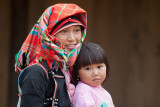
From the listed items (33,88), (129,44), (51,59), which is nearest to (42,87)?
(33,88)

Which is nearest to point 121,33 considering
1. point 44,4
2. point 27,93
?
point 44,4

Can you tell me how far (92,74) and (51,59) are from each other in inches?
13.1

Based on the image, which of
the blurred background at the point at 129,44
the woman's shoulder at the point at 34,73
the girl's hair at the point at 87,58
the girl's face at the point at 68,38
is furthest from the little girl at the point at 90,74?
the blurred background at the point at 129,44

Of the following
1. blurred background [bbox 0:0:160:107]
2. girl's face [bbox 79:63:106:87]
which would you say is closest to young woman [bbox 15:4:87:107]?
girl's face [bbox 79:63:106:87]

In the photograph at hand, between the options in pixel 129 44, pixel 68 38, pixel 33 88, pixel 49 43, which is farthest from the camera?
pixel 129 44

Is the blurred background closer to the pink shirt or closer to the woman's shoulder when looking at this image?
the pink shirt

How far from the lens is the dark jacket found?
6.80 ft

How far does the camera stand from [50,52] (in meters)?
2.28

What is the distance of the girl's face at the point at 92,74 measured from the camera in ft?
7.80

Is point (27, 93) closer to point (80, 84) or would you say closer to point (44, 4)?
point (80, 84)

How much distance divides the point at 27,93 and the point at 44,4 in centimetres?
326

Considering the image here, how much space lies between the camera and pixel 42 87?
83.0 inches

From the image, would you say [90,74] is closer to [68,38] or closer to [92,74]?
[92,74]

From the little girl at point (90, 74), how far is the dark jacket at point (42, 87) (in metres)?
0.14
